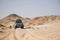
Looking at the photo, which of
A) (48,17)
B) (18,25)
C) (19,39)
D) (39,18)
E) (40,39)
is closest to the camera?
(40,39)

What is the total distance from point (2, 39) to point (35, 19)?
39384 millimetres

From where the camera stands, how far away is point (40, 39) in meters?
6.33

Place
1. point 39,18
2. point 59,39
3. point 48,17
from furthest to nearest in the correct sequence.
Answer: point 39,18 < point 48,17 < point 59,39

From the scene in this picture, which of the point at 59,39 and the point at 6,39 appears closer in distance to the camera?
the point at 59,39

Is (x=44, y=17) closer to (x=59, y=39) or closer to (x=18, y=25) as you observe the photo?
(x=18, y=25)

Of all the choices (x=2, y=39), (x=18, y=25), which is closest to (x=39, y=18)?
(x=18, y=25)

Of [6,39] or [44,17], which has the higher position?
[44,17]

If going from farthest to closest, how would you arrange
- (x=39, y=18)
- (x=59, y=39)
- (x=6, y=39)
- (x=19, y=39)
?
(x=39, y=18) < (x=6, y=39) < (x=19, y=39) < (x=59, y=39)

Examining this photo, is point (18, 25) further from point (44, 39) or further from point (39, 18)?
point (39, 18)

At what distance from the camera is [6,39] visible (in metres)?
7.41

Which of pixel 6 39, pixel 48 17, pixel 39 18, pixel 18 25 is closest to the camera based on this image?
pixel 6 39

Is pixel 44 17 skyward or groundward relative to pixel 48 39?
skyward

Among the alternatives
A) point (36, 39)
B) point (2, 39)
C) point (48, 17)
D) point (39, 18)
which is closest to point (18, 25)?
point (2, 39)

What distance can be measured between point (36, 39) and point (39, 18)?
39.4 meters
